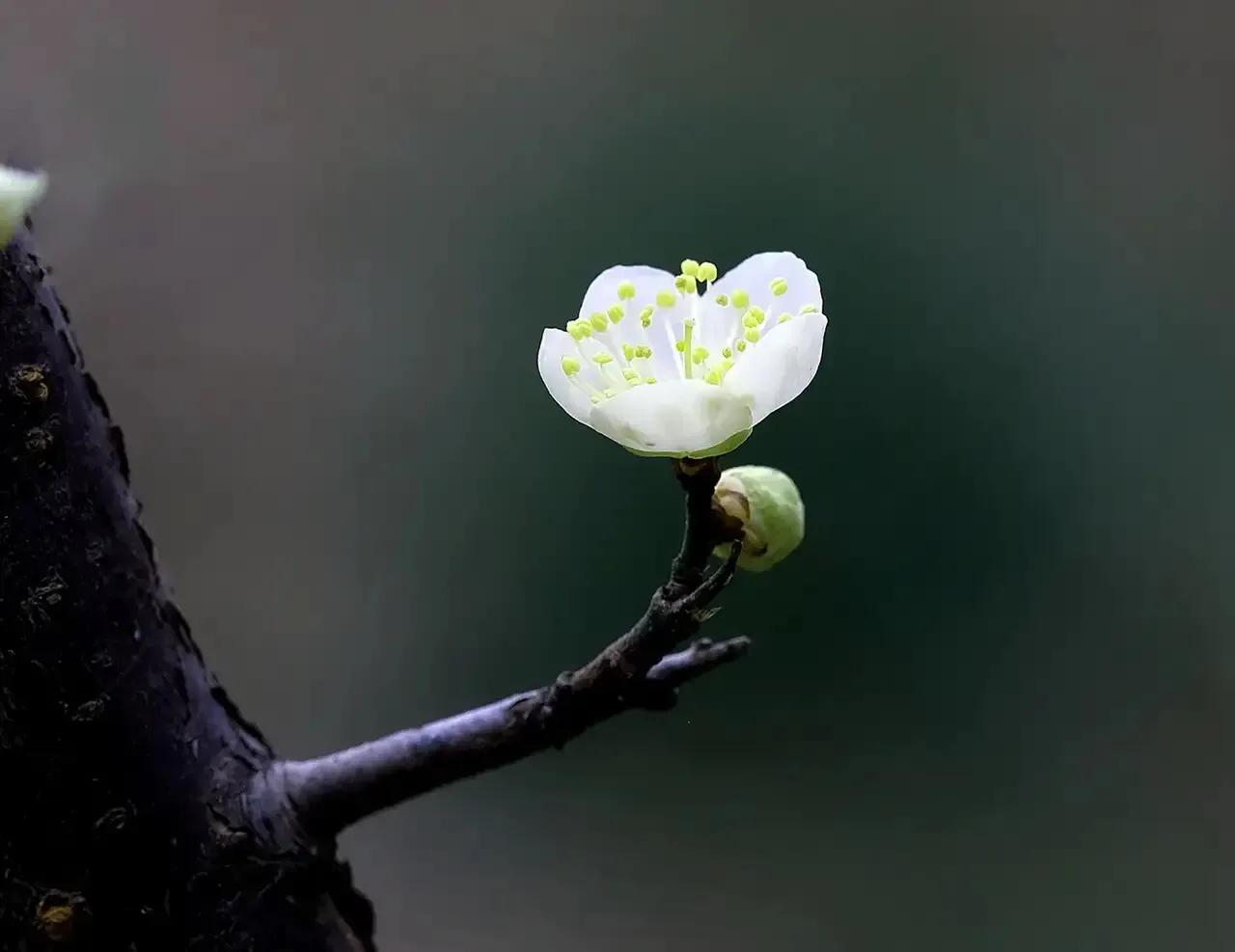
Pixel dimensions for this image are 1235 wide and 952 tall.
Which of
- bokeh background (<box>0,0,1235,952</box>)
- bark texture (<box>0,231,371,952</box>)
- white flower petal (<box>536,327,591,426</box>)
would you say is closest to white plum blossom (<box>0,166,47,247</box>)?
bark texture (<box>0,231,371,952</box>)

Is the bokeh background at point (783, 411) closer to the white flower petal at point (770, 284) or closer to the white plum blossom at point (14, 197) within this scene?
the white flower petal at point (770, 284)

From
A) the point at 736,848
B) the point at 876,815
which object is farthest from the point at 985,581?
the point at 736,848

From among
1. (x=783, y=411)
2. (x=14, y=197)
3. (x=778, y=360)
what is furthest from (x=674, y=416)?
(x=783, y=411)

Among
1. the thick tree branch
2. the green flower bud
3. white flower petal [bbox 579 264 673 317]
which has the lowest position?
the thick tree branch

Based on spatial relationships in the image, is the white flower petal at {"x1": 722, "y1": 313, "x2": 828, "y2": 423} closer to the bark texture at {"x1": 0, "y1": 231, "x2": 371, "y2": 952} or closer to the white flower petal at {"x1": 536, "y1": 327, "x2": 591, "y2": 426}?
the white flower petal at {"x1": 536, "y1": 327, "x2": 591, "y2": 426}

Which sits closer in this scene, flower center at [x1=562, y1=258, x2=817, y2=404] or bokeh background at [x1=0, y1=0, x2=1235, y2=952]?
flower center at [x1=562, y1=258, x2=817, y2=404]

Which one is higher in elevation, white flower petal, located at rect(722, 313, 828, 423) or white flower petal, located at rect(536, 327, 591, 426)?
white flower petal, located at rect(536, 327, 591, 426)

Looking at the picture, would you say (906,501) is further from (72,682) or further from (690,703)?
(72,682)
